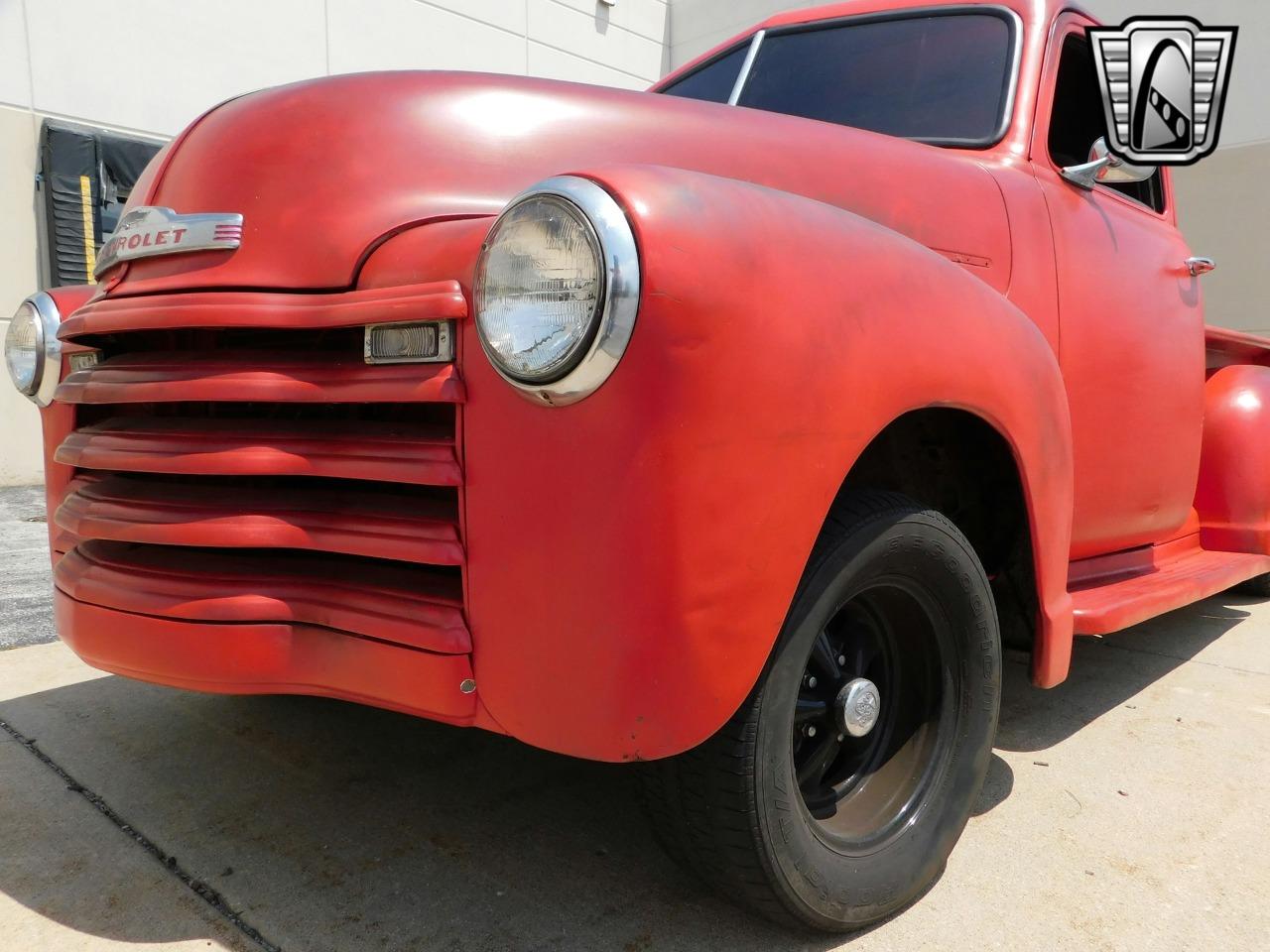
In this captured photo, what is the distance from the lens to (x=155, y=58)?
7012mm

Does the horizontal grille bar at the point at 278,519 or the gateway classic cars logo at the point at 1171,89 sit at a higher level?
the gateway classic cars logo at the point at 1171,89

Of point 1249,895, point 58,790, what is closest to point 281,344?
point 58,790

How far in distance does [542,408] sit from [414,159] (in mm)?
715

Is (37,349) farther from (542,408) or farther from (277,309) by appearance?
(542,408)

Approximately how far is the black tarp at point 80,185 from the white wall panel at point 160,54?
9.8 inches

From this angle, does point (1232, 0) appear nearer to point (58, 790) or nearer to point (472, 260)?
point (472, 260)

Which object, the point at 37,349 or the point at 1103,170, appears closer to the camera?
the point at 37,349

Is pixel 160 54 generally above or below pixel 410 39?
below

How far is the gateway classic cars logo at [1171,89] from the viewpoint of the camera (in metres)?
2.11

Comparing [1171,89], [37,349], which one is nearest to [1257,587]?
[1171,89]

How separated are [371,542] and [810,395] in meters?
0.68

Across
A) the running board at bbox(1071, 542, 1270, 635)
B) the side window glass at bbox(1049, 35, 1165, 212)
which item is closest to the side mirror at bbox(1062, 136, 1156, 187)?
the side window glass at bbox(1049, 35, 1165, 212)

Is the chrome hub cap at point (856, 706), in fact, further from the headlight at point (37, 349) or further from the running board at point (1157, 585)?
the headlight at point (37, 349)

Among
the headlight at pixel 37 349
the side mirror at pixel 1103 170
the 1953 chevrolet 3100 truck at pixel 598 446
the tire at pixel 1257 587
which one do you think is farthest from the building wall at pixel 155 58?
the tire at pixel 1257 587
